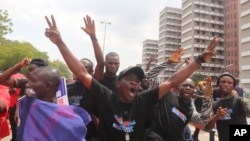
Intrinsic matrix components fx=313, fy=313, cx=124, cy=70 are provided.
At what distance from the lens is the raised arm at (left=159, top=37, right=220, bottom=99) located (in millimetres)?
3309

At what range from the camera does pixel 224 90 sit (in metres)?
4.72

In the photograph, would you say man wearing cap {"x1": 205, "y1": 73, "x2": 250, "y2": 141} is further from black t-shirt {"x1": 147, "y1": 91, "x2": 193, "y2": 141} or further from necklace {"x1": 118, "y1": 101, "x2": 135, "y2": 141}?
necklace {"x1": 118, "y1": 101, "x2": 135, "y2": 141}

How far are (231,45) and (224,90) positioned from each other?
8492 cm

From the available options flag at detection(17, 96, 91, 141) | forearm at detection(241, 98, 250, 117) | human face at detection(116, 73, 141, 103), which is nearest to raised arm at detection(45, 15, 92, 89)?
human face at detection(116, 73, 141, 103)

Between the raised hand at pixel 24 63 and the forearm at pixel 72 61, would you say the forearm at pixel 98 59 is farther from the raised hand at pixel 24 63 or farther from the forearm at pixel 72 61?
the raised hand at pixel 24 63

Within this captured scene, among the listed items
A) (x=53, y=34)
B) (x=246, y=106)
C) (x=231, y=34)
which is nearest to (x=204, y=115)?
(x=246, y=106)

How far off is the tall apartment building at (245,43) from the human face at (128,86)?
191ft

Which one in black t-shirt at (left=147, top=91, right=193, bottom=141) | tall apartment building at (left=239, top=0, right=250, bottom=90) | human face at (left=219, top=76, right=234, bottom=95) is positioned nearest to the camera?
black t-shirt at (left=147, top=91, right=193, bottom=141)

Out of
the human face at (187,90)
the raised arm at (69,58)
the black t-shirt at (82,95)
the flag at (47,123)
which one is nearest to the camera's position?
the flag at (47,123)

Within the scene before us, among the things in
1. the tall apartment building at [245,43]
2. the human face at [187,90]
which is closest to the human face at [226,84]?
the human face at [187,90]

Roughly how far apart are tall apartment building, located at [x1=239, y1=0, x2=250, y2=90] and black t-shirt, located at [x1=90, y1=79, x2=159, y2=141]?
58.0 metres

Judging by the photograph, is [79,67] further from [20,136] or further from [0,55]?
[0,55]

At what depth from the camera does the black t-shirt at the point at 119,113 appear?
305 cm

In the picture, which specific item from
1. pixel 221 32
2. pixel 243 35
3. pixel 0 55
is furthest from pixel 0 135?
pixel 221 32
